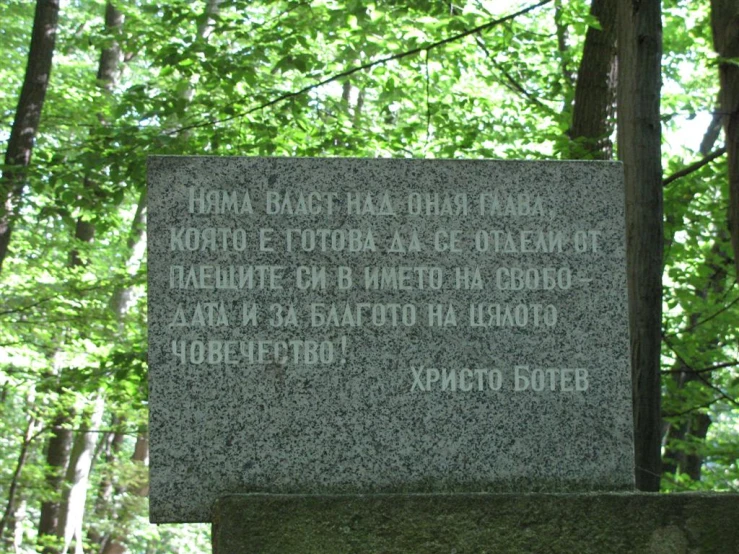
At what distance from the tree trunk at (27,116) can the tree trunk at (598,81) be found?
5265mm

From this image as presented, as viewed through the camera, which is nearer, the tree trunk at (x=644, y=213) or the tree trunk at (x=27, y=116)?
the tree trunk at (x=644, y=213)

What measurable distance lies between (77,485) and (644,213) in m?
11.5

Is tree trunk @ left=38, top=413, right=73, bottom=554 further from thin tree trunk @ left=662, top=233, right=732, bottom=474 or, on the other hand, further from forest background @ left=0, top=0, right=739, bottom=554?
thin tree trunk @ left=662, top=233, right=732, bottom=474

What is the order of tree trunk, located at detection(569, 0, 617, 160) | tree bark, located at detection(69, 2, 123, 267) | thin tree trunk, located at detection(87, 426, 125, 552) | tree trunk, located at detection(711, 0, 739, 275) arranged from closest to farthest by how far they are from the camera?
tree trunk, located at detection(711, 0, 739, 275) → tree trunk, located at detection(569, 0, 617, 160) → tree bark, located at detection(69, 2, 123, 267) → thin tree trunk, located at detection(87, 426, 125, 552)

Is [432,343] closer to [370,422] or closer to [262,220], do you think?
[370,422]

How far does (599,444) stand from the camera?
418cm

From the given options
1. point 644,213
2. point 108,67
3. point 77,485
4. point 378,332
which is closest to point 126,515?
point 77,485

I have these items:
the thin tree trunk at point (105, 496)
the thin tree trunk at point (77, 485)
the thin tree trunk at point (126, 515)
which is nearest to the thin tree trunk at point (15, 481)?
the thin tree trunk at point (77, 485)

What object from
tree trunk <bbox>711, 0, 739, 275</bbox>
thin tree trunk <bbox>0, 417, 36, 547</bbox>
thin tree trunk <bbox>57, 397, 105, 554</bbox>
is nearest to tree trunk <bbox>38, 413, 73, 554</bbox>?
thin tree trunk <bbox>57, 397, 105, 554</bbox>

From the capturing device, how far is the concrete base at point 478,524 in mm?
3711

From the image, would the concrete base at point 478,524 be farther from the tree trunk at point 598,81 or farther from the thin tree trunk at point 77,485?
the thin tree trunk at point 77,485

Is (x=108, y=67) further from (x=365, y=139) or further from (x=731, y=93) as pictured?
(x=731, y=93)

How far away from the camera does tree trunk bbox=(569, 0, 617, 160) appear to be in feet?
29.6

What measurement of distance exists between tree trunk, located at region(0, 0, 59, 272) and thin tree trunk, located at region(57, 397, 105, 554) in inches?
218
